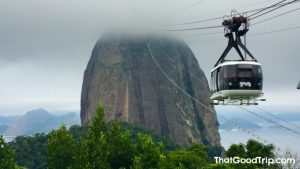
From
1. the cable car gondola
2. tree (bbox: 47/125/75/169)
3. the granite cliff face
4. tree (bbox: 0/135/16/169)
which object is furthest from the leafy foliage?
the cable car gondola

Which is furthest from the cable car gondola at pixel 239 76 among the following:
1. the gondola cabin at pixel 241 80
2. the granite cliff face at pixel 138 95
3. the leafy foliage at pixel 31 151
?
the granite cliff face at pixel 138 95

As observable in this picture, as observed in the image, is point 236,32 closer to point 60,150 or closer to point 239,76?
point 239,76

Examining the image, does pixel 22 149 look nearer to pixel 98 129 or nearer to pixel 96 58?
pixel 96 58

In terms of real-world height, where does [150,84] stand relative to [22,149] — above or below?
above

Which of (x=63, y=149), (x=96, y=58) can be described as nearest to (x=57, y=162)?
(x=63, y=149)

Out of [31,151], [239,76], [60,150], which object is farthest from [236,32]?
[31,151]
